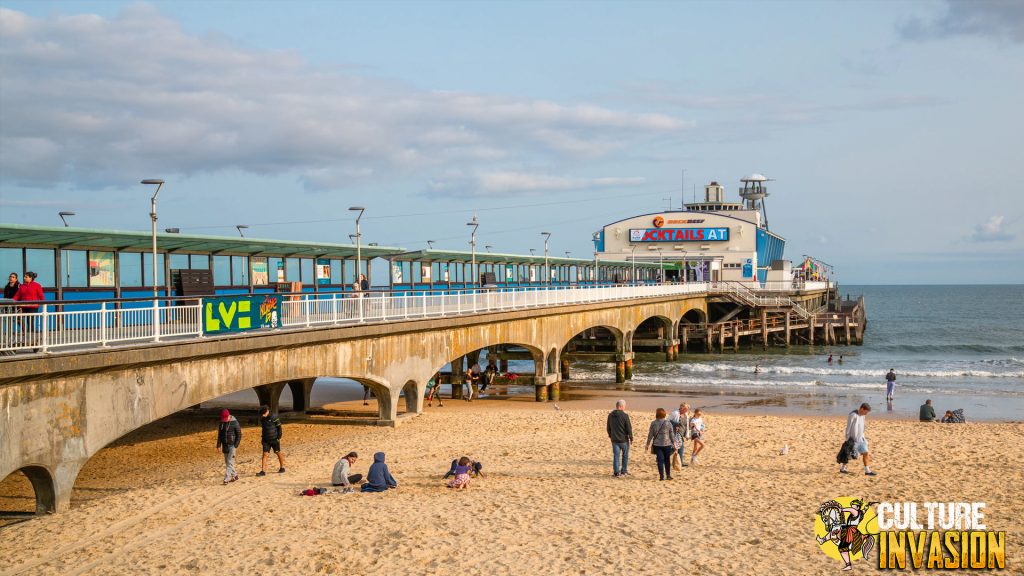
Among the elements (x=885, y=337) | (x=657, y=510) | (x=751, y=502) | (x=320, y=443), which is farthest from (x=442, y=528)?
(x=885, y=337)

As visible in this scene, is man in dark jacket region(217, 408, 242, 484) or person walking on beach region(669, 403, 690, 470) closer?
man in dark jacket region(217, 408, 242, 484)

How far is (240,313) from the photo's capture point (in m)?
17.3

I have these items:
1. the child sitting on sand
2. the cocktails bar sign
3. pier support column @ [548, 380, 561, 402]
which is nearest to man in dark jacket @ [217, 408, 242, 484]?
the child sitting on sand

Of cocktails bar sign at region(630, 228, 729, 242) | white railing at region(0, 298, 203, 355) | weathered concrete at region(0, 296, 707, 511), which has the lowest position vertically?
weathered concrete at region(0, 296, 707, 511)

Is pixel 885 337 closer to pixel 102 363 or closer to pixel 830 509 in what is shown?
pixel 830 509

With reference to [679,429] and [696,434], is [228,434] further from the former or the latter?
[696,434]

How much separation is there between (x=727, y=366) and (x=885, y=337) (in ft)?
113

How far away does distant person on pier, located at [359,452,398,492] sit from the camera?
14.8m

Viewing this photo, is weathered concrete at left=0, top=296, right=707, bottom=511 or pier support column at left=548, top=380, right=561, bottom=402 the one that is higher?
weathered concrete at left=0, top=296, right=707, bottom=511

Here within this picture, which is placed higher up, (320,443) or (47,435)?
(47,435)

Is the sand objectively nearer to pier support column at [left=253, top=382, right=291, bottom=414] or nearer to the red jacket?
the red jacket

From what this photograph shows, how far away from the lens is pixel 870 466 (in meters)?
17.0

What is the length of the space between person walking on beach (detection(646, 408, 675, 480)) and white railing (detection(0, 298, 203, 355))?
8.42m

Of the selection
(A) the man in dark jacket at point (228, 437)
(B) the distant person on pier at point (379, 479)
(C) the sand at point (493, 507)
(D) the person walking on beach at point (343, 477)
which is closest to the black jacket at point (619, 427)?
(C) the sand at point (493, 507)
